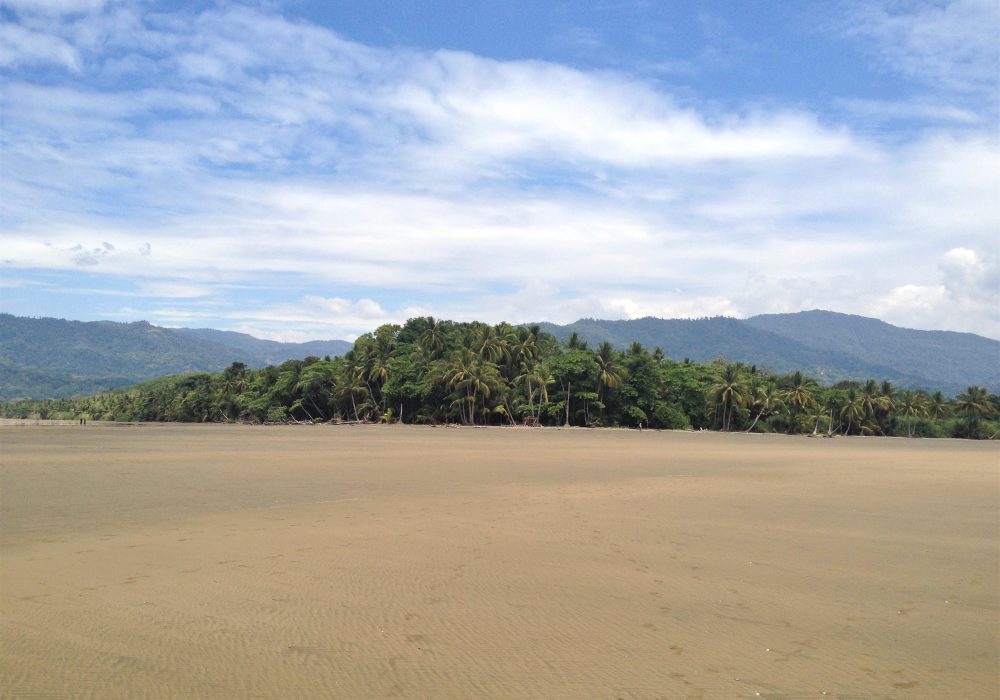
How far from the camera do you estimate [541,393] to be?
67.5m

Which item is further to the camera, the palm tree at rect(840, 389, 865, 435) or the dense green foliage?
the palm tree at rect(840, 389, 865, 435)

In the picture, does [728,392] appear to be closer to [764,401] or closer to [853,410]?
[764,401]

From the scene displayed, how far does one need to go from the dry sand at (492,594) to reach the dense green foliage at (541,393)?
5139 cm

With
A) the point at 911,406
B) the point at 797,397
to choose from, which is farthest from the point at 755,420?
the point at 911,406

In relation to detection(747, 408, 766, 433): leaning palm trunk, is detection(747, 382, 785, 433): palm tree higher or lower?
higher

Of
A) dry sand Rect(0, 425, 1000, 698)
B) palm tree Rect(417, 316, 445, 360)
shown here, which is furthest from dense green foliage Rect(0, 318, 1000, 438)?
dry sand Rect(0, 425, 1000, 698)

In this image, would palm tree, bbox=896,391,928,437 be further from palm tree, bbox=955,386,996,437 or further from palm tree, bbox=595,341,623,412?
palm tree, bbox=595,341,623,412

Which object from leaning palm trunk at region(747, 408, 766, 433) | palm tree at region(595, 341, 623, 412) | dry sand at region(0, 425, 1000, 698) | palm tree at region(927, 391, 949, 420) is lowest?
Answer: leaning palm trunk at region(747, 408, 766, 433)

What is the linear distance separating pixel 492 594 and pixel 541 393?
60.3 metres

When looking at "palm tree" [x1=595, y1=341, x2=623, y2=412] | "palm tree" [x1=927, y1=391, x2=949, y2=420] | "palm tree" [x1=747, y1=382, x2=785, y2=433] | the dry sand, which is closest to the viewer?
the dry sand

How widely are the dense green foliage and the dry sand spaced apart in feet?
169

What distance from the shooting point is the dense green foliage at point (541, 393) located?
221 feet

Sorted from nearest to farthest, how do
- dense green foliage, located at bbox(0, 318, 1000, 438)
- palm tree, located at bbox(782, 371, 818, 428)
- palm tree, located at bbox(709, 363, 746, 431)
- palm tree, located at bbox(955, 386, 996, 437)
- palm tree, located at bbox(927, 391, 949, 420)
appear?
dense green foliage, located at bbox(0, 318, 1000, 438)
palm tree, located at bbox(709, 363, 746, 431)
palm tree, located at bbox(782, 371, 818, 428)
palm tree, located at bbox(955, 386, 996, 437)
palm tree, located at bbox(927, 391, 949, 420)

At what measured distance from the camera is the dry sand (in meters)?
5.21
